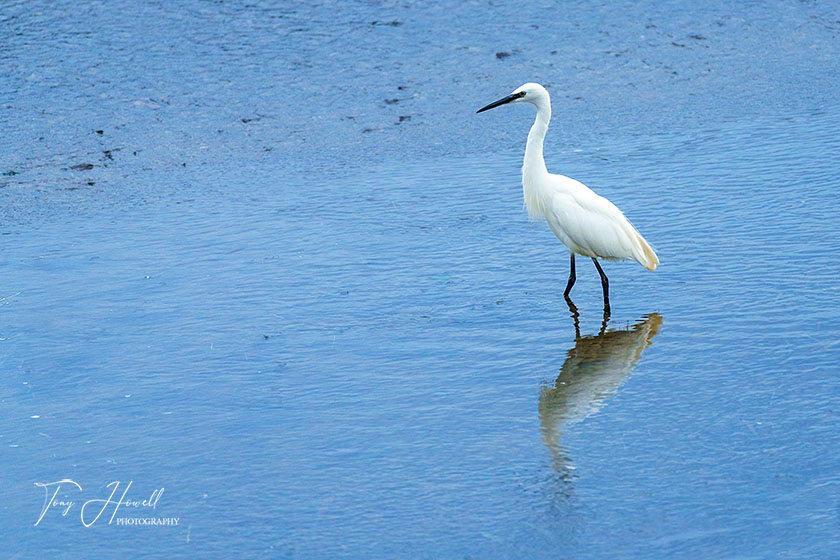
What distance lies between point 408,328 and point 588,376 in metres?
1.13

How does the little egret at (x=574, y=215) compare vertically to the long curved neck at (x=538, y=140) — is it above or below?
below

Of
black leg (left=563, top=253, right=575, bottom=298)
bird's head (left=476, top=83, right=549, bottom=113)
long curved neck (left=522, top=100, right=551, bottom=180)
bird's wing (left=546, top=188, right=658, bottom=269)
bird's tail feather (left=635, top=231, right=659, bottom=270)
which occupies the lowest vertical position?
black leg (left=563, top=253, right=575, bottom=298)

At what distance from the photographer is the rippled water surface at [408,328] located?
4094 millimetres

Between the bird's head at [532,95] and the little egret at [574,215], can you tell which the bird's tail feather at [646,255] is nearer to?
the little egret at [574,215]

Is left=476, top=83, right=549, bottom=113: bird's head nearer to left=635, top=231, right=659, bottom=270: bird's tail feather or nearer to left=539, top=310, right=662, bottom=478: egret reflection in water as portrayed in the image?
left=635, top=231, right=659, bottom=270: bird's tail feather

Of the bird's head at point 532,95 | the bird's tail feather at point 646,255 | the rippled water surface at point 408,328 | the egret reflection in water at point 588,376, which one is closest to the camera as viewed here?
the rippled water surface at point 408,328

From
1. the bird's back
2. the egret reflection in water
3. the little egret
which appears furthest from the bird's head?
the egret reflection in water

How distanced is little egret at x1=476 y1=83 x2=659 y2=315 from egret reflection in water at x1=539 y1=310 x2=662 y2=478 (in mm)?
399

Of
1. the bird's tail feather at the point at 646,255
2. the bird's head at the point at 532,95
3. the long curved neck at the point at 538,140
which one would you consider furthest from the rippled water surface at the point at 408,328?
the bird's head at the point at 532,95

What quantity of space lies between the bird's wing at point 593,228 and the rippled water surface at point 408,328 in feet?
0.92

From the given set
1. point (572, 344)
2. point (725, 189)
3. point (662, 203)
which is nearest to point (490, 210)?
point (662, 203)

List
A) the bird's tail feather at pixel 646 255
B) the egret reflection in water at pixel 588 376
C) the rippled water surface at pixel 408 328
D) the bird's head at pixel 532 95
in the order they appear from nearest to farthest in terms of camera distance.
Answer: the rippled water surface at pixel 408 328 < the egret reflection in water at pixel 588 376 < the bird's tail feather at pixel 646 255 < the bird's head at pixel 532 95

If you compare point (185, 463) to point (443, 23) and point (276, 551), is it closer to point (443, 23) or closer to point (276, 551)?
point (276, 551)

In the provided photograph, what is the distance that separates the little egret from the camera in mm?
6320
